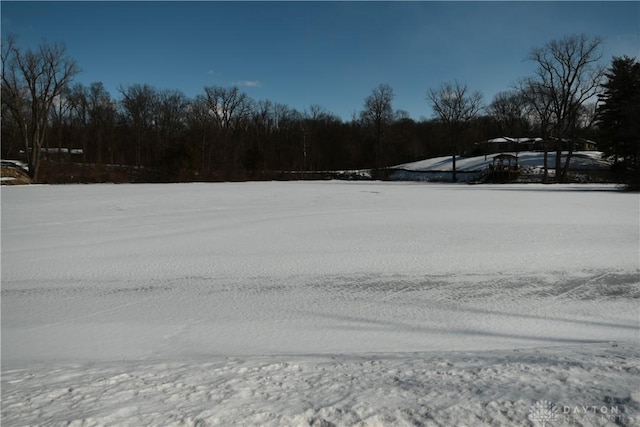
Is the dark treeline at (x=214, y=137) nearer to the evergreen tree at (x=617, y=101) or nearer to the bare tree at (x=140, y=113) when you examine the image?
the bare tree at (x=140, y=113)

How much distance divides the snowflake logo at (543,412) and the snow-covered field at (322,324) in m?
0.01

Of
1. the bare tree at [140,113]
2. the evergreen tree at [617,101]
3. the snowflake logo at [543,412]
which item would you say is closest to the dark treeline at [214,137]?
the bare tree at [140,113]

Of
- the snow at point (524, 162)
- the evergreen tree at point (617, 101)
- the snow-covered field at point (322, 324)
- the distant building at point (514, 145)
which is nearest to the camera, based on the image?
the snow-covered field at point (322, 324)

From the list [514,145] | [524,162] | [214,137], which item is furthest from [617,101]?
[214,137]

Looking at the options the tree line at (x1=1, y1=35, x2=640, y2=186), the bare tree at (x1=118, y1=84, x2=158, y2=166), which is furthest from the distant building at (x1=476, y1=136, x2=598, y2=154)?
the bare tree at (x1=118, y1=84, x2=158, y2=166)

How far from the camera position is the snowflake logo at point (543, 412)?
102 inches

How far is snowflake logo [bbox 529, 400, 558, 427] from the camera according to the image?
258 centimetres

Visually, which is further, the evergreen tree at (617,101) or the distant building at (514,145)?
the distant building at (514,145)

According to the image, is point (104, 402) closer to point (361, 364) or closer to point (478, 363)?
point (361, 364)

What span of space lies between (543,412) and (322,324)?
304 centimetres

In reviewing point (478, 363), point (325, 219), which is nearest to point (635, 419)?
point (478, 363)

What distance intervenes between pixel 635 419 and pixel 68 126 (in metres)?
82.9

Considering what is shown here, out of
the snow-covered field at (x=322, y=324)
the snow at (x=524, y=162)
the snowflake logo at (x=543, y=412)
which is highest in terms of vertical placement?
the snow at (x=524, y=162)

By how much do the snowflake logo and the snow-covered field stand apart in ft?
0.04
